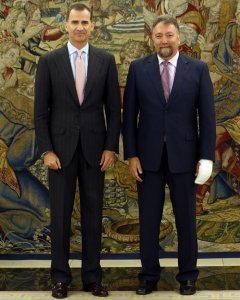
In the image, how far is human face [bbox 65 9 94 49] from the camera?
3918 millimetres

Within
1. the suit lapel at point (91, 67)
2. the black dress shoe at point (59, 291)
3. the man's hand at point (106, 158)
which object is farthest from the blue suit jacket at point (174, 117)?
the black dress shoe at point (59, 291)

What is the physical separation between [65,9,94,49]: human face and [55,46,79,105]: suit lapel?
0.12 m

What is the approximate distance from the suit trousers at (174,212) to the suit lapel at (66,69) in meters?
0.67

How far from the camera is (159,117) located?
3.96 metres

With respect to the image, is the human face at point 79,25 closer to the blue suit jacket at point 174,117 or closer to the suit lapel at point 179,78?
the blue suit jacket at point 174,117

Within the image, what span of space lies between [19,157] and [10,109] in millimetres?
372

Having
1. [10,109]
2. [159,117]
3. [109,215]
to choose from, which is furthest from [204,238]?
[10,109]

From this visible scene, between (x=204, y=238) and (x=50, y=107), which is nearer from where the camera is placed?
(x=50, y=107)

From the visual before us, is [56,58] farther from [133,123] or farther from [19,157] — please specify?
[19,157]

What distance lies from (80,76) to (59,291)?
1343 mm

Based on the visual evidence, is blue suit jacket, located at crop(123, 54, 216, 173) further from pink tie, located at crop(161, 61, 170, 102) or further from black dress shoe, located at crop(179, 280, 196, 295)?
black dress shoe, located at crop(179, 280, 196, 295)

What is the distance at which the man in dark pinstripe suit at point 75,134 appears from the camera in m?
3.98

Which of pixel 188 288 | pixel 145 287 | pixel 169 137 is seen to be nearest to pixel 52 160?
pixel 169 137

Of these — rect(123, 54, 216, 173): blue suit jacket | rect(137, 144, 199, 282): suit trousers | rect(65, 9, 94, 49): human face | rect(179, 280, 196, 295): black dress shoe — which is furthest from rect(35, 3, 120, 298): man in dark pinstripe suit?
rect(179, 280, 196, 295): black dress shoe
